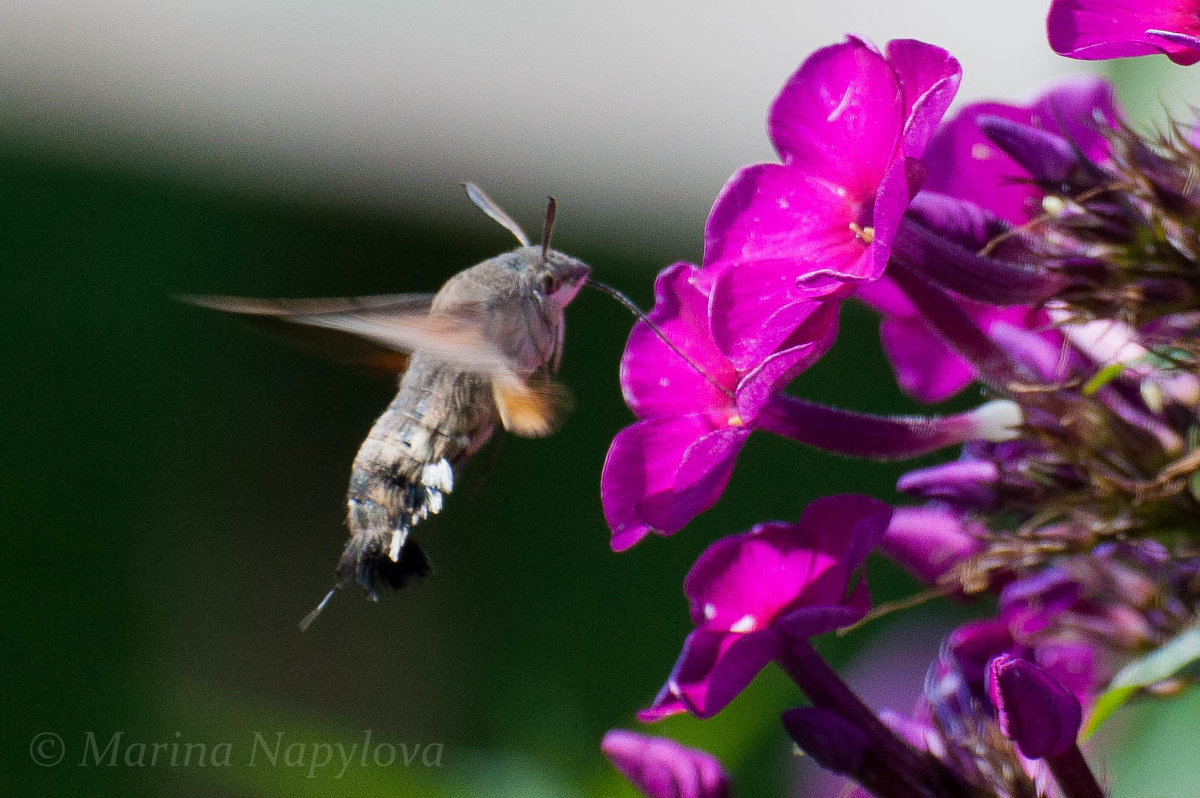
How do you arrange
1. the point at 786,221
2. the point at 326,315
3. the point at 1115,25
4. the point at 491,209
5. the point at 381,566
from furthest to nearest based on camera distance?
1. the point at 491,209
2. the point at 381,566
3. the point at 326,315
4. the point at 786,221
5. the point at 1115,25

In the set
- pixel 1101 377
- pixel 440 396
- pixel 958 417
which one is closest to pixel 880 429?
pixel 958 417

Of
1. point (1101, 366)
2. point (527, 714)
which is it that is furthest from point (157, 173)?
point (1101, 366)

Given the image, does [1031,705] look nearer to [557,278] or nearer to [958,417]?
[958,417]

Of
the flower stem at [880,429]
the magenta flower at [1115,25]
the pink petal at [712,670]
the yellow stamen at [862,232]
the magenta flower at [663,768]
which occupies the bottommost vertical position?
the magenta flower at [663,768]

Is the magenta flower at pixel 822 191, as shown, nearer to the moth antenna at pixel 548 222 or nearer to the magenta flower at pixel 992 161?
the magenta flower at pixel 992 161

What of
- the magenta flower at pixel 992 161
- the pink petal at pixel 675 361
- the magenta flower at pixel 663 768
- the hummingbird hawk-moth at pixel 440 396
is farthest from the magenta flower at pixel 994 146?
the magenta flower at pixel 663 768

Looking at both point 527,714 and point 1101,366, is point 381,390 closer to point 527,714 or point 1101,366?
point 527,714

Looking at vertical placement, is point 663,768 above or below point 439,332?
below

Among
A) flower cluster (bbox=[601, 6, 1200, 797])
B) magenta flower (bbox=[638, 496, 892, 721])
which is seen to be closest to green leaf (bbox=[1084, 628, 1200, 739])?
flower cluster (bbox=[601, 6, 1200, 797])
